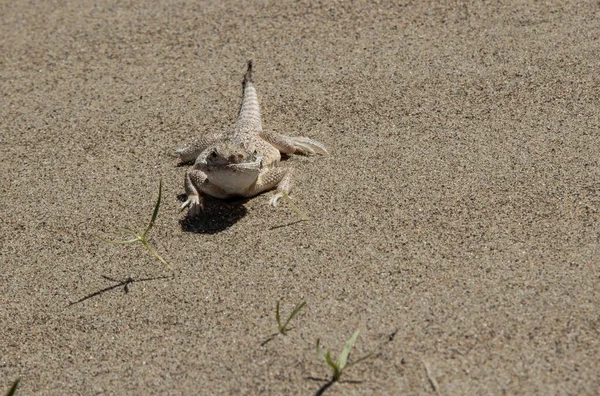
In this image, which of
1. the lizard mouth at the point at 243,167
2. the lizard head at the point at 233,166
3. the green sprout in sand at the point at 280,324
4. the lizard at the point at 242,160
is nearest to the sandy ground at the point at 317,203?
the green sprout in sand at the point at 280,324

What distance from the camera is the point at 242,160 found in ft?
17.2

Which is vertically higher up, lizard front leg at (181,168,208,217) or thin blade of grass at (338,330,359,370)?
thin blade of grass at (338,330,359,370)

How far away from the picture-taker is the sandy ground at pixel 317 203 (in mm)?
4188

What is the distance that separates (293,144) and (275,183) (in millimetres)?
509

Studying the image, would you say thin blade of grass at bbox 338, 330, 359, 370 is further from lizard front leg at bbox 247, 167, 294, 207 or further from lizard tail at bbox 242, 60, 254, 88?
lizard tail at bbox 242, 60, 254, 88

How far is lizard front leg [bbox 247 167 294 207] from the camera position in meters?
5.53

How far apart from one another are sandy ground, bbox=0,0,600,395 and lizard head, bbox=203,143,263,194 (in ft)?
0.94

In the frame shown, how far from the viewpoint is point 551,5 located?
291 inches

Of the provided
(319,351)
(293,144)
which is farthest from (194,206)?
(319,351)

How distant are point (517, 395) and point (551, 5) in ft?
16.3

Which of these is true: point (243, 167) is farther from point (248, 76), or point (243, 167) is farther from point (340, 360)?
point (248, 76)

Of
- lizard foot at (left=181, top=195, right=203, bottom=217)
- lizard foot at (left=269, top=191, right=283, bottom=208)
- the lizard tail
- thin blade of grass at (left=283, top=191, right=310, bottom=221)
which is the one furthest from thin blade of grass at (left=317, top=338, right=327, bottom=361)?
the lizard tail

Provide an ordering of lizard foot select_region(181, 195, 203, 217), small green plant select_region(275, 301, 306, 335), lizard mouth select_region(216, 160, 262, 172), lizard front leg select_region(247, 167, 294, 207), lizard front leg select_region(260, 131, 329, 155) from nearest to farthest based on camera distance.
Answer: small green plant select_region(275, 301, 306, 335) < lizard mouth select_region(216, 160, 262, 172) < lizard foot select_region(181, 195, 203, 217) < lizard front leg select_region(247, 167, 294, 207) < lizard front leg select_region(260, 131, 329, 155)

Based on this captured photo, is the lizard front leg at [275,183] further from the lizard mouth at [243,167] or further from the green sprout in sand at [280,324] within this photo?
the green sprout in sand at [280,324]
